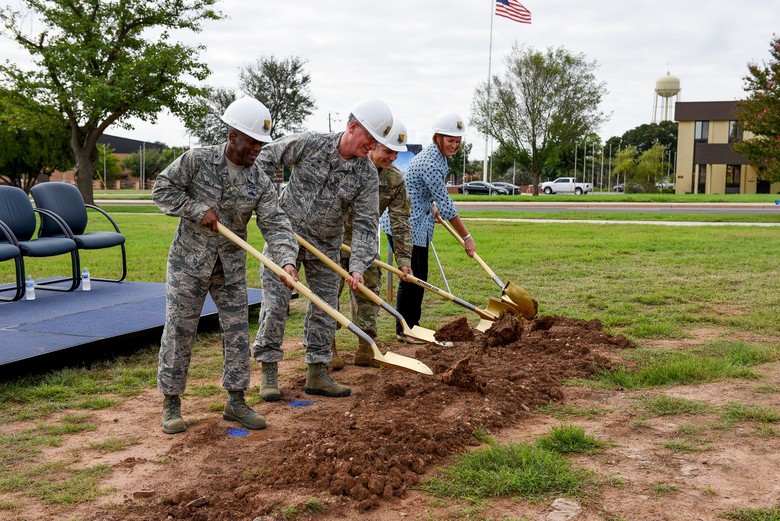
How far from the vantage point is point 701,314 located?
7633mm

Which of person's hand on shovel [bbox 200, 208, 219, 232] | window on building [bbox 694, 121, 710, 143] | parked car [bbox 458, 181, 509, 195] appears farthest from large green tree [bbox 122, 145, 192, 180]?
person's hand on shovel [bbox 200, 208, 219, 232]

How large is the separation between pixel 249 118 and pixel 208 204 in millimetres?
523

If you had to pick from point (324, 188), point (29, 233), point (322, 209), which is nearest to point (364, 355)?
point (322, 209)

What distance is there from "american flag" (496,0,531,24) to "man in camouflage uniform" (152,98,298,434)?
2661cm

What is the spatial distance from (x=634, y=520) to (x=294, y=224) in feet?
9.08

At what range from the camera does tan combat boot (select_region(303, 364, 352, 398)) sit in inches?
197

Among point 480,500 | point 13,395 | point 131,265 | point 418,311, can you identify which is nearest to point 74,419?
point 13,395

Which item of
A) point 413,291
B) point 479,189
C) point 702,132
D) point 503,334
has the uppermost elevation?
point 702,132

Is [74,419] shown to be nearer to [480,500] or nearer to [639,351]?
[480,500]

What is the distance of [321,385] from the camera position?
16.5 feet

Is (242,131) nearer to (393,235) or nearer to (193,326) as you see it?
(193,326)

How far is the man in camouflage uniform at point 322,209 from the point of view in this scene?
4820 millimetres

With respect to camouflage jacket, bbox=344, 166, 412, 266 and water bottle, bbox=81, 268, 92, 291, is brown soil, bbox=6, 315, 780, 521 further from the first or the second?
water bottle, bbox=81, 268, 92, 291

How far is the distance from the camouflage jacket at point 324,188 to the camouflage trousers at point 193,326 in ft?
2.59
